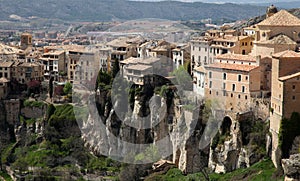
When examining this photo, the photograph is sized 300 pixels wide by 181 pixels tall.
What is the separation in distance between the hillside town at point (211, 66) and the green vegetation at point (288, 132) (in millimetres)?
281

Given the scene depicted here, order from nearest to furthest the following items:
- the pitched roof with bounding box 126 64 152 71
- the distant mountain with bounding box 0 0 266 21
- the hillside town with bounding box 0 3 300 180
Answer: the hillside town with bounding box 0 3 300 180
the pitched roof with bounding box 126 64 152 71
the distant mountain with bounding box 0 0 266 21

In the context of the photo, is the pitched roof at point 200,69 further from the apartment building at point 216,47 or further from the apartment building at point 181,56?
the apartment building at point 181,56

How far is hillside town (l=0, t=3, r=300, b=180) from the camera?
28.3 m

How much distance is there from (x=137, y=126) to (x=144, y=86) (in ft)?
7.81

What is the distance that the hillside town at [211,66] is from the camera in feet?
92.7

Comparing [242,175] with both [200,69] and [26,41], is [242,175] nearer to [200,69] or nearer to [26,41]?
[200,69]

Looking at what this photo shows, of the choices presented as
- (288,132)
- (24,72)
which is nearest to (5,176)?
(24,72)

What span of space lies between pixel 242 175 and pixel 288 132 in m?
3.15

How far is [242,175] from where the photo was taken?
29.0 meters

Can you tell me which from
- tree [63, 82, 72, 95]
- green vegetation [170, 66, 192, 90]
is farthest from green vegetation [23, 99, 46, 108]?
green vegetation [170, 66, 192, 90]

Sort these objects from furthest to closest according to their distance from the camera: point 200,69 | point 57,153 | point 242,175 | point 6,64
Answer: point 6,64 → point 57,153 → point 200,69 → point 242,175

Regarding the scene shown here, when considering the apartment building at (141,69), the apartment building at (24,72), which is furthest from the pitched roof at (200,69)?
the apartment building at (24,72)

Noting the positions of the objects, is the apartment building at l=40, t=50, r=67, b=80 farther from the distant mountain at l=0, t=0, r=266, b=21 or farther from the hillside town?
the distant mountain at l=0, t=0, r=266, b=21

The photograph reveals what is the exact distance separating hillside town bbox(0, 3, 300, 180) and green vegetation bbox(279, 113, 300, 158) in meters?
0.28
